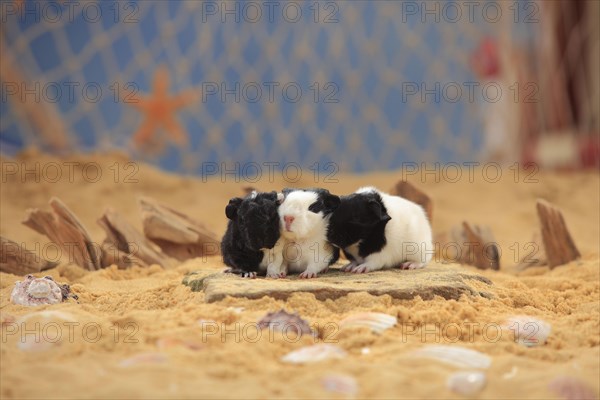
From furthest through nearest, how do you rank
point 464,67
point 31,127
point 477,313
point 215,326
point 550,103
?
point 464,67 → point 550,103 → point 31,127 → point 477,313 → point 215,326

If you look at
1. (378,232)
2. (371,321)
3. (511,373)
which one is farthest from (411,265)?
(511,373)

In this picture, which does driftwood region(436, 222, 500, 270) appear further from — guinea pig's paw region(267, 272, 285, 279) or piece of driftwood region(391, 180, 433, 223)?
guinea pig's paw region(267, 272, 285, 279)

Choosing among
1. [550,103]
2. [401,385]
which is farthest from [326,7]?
[401,385]

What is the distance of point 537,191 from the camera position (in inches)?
224

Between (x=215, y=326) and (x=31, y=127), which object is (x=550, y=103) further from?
(x=215, y=326)

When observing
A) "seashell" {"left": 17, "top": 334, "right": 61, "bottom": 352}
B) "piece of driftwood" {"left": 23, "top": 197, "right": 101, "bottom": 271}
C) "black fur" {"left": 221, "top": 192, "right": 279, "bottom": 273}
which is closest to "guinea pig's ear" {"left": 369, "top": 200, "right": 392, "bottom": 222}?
"black fur" {"left": 221, "top": 192, "right": 279, "bottom": 273}

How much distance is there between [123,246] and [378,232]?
1.38 m

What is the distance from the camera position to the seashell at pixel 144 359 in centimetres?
167

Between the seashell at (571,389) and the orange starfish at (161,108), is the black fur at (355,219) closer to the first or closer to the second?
the seashell at (571,389)

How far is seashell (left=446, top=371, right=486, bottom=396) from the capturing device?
164 centimetres

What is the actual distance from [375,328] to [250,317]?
0.36 meters

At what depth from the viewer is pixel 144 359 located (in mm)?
1682

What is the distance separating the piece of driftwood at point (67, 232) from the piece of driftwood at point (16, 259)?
192 mm

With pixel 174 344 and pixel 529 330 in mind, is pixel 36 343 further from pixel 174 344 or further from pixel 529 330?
pixel 529 330
